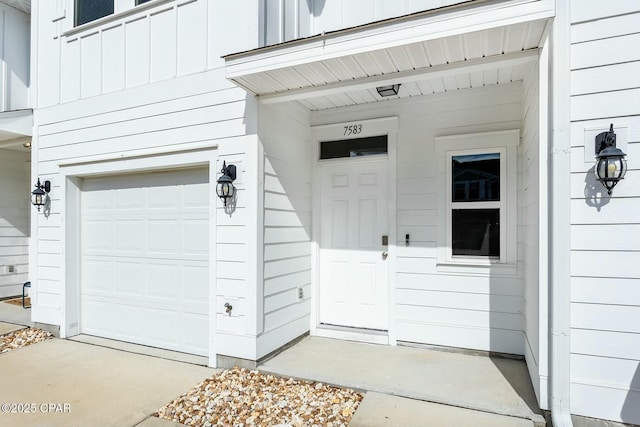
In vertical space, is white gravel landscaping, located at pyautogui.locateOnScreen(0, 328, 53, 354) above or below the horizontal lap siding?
below

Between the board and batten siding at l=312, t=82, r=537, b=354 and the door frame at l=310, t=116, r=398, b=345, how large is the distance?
0.06 m

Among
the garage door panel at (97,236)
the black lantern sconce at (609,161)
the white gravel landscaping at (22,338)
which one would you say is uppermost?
the black lantern sconce at (609,161)

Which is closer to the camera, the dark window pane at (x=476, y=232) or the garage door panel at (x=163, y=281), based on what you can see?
the dark window pane at (x=476, y=232)

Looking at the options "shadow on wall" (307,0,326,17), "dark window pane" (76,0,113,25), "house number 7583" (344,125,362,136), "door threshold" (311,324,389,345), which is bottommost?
"door threshold" (311,324,389,345)

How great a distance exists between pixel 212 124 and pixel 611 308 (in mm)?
3477

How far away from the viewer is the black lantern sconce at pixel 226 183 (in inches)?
128

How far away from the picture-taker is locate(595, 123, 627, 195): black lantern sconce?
6.81 feet

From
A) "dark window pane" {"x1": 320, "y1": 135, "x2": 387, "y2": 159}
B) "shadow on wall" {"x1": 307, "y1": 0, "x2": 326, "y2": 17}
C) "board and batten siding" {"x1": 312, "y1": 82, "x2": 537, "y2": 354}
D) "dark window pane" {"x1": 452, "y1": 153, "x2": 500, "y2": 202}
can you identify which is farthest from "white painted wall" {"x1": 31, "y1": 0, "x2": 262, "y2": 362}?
"dark window pane" {"x1": 452, "y1": 153, "x2": 500, "y2": 202}

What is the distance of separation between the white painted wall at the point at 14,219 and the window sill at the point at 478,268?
6791mm

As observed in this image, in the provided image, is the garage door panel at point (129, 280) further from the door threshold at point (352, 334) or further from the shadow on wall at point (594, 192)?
the shadow on wall at point (594, 192)

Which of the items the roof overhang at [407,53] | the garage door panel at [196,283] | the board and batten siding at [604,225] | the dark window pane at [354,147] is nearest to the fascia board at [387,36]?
→ the roof overhang at [407,53]

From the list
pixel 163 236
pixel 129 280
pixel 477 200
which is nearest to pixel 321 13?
pixel 477 200

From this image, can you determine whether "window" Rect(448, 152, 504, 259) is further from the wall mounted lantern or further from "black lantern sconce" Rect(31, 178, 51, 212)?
"black lantern sconce" Rect(31, 178, 51, 212)

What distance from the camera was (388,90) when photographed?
11.5ft
